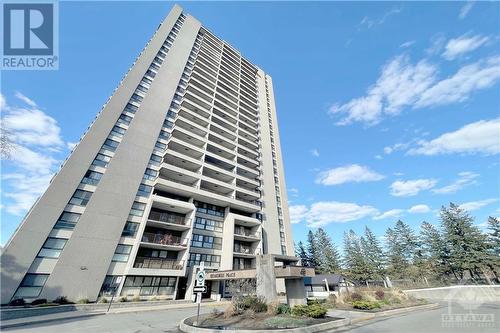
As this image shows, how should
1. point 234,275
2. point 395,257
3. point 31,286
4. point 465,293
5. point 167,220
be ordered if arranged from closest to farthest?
point 31,286 < point 234,275 < point 167,220 < point 465,293 < point 395,257

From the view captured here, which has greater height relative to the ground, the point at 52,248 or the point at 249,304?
the point at 52,248

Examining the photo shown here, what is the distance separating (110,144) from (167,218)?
12.5 meters

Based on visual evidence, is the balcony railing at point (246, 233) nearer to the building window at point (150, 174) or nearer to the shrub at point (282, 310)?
the building window at point (150, 174)

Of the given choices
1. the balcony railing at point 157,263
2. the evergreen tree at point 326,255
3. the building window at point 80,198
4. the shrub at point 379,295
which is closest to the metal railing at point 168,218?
the balcony railing at point 157,263

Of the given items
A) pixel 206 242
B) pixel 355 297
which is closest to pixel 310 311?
pixel 355 297

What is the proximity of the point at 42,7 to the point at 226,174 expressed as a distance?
2932cm

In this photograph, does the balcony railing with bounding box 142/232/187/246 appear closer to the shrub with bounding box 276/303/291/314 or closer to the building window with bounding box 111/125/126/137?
the building window with bounding box 111/125/126/137

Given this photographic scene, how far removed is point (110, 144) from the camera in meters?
31.0

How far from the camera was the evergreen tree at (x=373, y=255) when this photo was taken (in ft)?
198

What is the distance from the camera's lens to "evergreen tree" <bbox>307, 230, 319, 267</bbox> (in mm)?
69688

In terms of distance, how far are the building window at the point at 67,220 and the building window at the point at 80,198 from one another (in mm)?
1272

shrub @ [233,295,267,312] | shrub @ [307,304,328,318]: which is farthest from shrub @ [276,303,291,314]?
shrub @ [307,304,328,318]

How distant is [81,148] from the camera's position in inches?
1105

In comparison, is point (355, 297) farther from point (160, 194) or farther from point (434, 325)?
point (160, 194)
